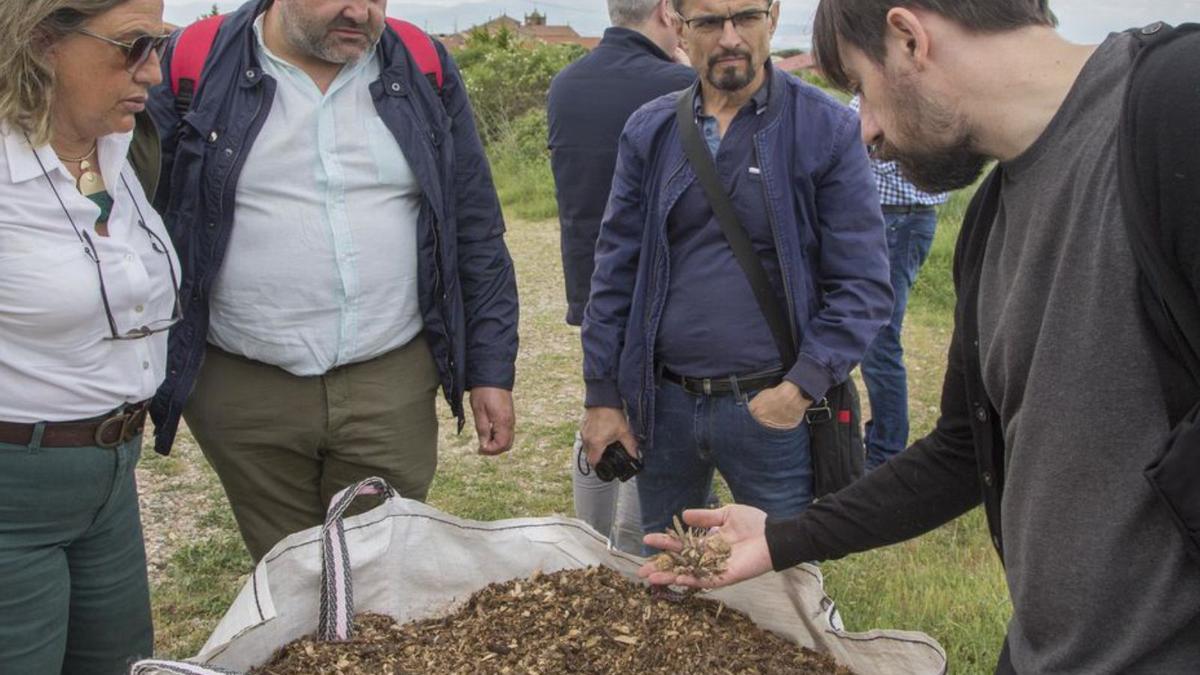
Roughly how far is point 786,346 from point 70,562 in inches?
64.6

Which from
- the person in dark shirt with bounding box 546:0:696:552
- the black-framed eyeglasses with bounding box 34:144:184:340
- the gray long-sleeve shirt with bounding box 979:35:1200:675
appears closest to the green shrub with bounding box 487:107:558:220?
Answer: the person in dark shirt with bounding box 546:0:696:552

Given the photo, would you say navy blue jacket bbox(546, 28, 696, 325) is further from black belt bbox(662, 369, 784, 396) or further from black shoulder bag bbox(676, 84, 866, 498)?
black belt bbox(662, 369, 784, 396)

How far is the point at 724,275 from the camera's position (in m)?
2.90

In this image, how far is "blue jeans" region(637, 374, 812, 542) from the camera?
295 cm

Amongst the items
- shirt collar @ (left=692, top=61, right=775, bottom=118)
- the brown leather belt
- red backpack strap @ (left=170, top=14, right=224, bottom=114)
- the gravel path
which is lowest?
the gravel path

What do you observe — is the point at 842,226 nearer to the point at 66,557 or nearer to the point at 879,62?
the point at 879,62

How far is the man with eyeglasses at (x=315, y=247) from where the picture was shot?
2.70 meters

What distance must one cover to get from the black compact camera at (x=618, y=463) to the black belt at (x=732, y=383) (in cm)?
27

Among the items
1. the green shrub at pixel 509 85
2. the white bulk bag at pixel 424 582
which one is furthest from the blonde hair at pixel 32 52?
the green shrub at pixel 509 85

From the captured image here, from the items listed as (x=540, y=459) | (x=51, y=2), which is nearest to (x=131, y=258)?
(x=51, y=2)

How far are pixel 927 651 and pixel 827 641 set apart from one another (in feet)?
0.77

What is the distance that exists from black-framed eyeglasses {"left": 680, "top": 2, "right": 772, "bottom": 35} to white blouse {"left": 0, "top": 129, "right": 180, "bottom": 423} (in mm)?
1427

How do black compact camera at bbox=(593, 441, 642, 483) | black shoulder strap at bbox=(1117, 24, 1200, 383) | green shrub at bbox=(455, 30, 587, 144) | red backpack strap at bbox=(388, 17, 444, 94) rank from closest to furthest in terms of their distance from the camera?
1. black shoulder strap at bbox=(1117, 24, 1200, 383)
2. red backpack strap at bbox=(388, 17, 444, 94)
3. black compact camera at bbox=(593, 441, 642, 483)
4. green shrub at bbox=(455, 30, 587, 144)

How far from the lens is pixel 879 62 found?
1600 millimetres
